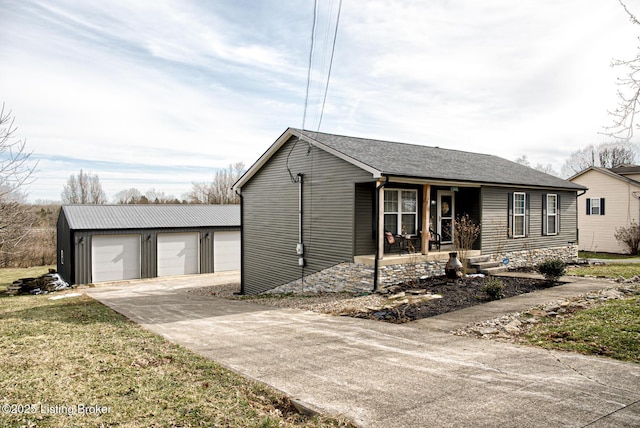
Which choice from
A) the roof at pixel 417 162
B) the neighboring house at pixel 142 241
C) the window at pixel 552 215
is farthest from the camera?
the neighboring house at pixel 142 241

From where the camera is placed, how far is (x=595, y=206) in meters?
25.1

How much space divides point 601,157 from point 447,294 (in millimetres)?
47129

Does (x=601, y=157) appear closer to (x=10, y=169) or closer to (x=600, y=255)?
(x=600, y=255)

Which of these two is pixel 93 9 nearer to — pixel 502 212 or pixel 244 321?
pixel 244 321

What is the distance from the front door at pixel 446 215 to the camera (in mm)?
15203

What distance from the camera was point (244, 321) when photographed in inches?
384

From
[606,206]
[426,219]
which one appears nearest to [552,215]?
[426,219]

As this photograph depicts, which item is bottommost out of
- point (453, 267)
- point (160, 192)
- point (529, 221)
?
point (453, 267)

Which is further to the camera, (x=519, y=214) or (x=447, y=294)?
(x=519, y=214)

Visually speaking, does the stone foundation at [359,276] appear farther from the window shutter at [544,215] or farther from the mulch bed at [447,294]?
the window shutter at [544,215]

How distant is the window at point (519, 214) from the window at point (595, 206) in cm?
1152

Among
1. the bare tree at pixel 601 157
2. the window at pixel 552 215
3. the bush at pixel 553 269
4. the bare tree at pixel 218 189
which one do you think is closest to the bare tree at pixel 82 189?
the bare tree at pixel 218 189

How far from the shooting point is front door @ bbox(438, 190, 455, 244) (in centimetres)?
1520

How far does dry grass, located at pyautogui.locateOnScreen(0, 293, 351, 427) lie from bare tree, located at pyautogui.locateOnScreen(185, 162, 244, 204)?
41687 mm
